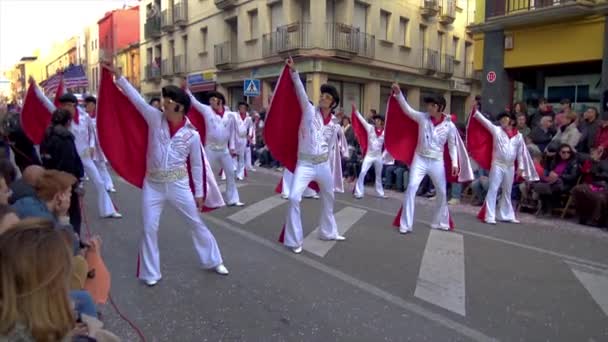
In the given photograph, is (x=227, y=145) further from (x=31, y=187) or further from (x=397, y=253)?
(x=31, y=187)

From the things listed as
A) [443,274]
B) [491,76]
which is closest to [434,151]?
[443,274]

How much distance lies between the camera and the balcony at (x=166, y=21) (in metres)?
35.7

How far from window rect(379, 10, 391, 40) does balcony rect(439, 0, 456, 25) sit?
573 cm

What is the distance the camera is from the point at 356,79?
26000 mm

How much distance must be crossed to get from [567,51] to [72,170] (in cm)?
1444

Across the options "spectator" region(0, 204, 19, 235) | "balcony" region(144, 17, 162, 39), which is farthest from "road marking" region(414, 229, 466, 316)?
"balcony" region(144, 17, 162, 39)

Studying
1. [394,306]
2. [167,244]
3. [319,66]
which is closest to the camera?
[394,306]

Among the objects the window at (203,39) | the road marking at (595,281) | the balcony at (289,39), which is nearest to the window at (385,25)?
the balcony at (289,39)

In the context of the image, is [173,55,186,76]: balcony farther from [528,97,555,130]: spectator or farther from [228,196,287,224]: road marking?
[528,97,555,130]: spectator

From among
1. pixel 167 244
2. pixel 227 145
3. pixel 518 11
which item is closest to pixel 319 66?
pixel 518 11

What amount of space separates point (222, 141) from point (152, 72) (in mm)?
31489

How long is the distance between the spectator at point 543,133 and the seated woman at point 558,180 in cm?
125

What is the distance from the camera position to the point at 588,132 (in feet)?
34.5

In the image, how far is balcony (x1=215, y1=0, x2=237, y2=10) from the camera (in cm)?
2823
